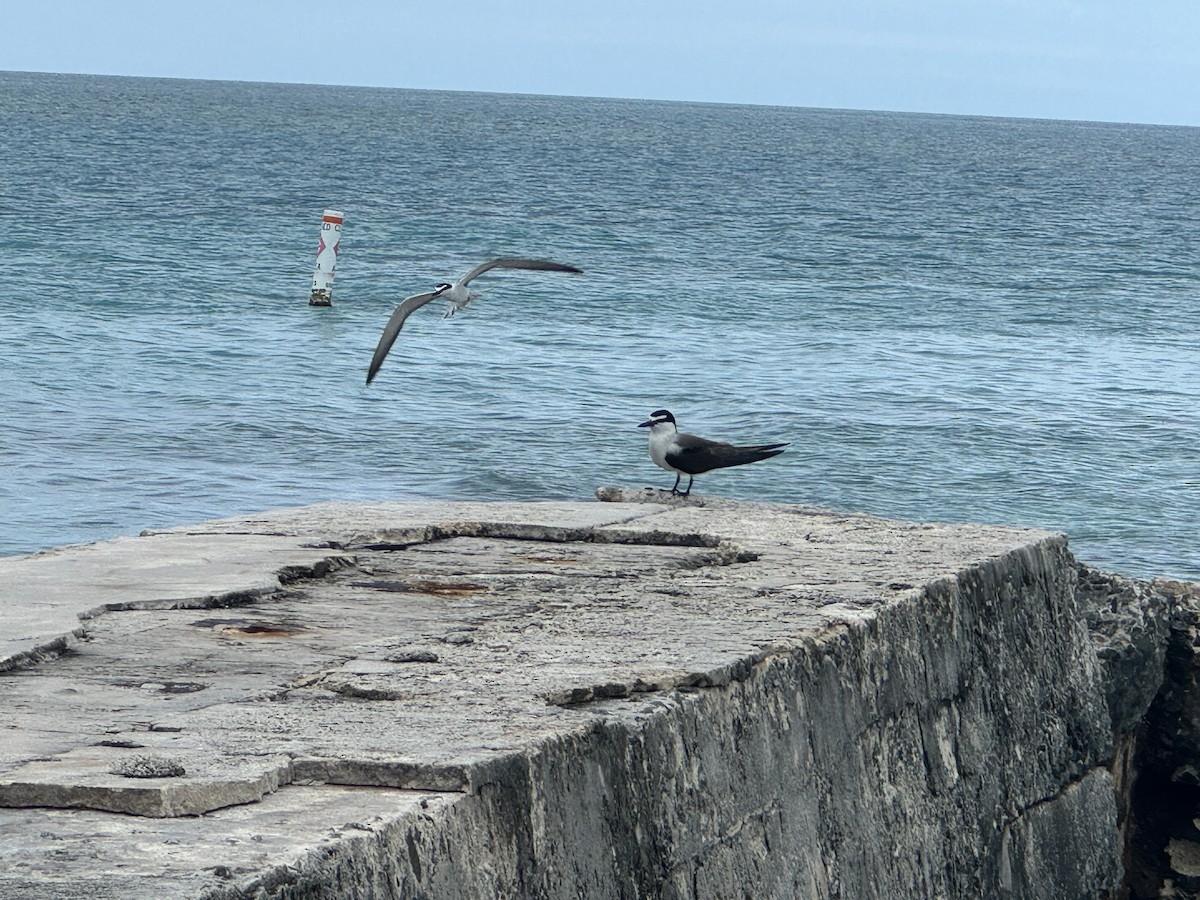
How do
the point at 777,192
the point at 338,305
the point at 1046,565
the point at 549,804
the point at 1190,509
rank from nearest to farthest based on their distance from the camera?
the point at 549,804
the point at 1046,565
the point at 1190,509
the point at 338,305
the point at 777,192

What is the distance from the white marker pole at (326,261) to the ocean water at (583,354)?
37 cm

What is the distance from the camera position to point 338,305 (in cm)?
2236

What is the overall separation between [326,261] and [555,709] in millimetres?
18290

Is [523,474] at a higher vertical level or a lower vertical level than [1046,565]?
lower

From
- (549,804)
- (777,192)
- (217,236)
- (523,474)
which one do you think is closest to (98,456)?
(523,474)

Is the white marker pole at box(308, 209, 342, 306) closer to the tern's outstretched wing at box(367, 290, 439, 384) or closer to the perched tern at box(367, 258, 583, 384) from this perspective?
the perched tern at box(367, 258, 583, 384)

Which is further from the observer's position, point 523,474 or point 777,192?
point 777,192

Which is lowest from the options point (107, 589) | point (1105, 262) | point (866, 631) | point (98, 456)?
point (98, 456)

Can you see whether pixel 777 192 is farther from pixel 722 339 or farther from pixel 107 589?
pixel 107 589

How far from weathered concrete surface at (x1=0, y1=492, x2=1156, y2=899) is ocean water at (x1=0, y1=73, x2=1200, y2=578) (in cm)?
502

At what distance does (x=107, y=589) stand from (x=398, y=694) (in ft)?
4.36

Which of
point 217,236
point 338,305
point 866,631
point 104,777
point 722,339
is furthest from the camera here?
point 217,236

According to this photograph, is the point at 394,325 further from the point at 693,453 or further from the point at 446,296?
the point at 693,453

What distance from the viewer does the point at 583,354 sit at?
18.1 meters
